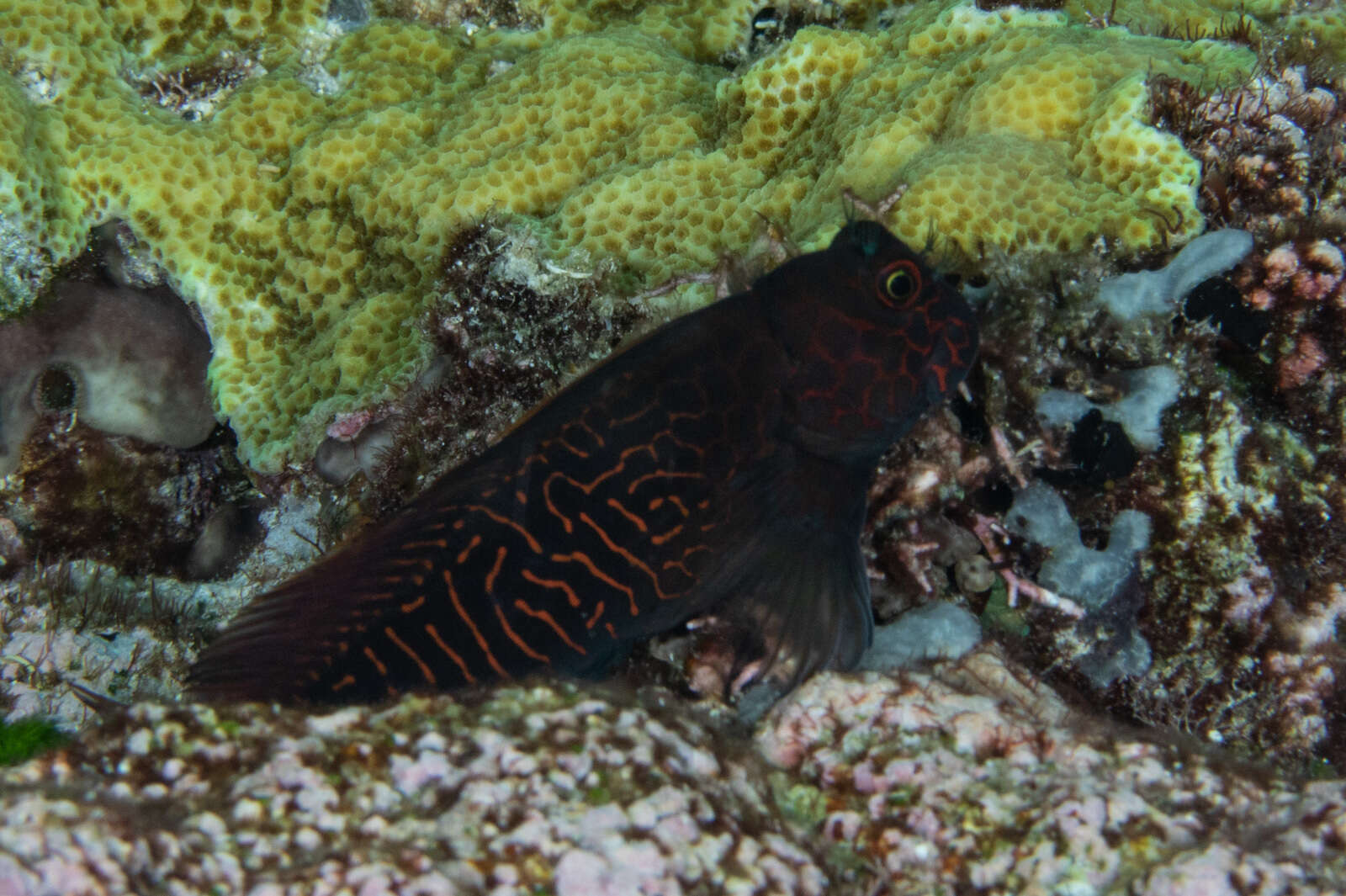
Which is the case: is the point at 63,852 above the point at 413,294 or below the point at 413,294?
below

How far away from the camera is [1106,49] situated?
446cm

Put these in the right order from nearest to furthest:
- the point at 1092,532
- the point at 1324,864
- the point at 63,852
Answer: the point at 63,852, the point at 1324,864, the point at 1092,532

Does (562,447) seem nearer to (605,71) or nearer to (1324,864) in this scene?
(1324,864)

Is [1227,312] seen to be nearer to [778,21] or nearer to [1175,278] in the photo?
[1175,278]

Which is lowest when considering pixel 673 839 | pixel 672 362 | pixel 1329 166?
pixel 673 839

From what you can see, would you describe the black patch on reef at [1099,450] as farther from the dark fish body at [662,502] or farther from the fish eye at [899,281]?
the fish eye at [899,281]

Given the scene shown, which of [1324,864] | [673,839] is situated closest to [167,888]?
[673,839]

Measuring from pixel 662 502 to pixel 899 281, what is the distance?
118cm

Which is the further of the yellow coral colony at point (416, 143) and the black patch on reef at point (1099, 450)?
the yellow coral colony at point (416, 143)

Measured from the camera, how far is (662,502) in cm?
310

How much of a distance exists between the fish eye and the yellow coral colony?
1.22 m

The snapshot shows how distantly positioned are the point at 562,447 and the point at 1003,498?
195 centimetres

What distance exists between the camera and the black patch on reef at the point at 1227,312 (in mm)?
3621

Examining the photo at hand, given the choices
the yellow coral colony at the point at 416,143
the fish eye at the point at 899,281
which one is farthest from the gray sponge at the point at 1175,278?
the fish eye at the point at 899,281
